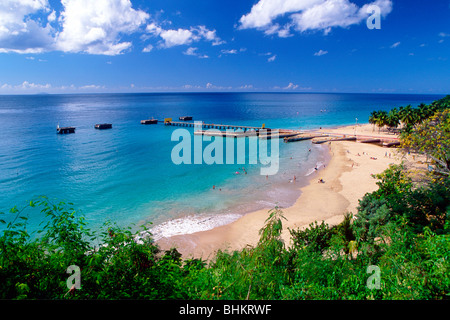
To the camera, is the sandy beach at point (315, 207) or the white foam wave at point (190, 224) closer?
the sandy beach at point (315, 207)

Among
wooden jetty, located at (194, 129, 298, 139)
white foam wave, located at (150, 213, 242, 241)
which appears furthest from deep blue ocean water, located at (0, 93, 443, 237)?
wooden jetty, located at (194, 129, 298, 139)

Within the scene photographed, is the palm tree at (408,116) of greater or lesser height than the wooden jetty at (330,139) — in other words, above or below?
above

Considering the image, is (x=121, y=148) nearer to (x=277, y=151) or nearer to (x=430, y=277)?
(x=277, y=151)

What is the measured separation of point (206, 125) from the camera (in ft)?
354

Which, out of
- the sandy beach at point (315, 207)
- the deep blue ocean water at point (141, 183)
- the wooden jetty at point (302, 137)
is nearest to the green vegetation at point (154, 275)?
the sandy beach at point (315, 207)

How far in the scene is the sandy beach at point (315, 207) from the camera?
25.5 metres

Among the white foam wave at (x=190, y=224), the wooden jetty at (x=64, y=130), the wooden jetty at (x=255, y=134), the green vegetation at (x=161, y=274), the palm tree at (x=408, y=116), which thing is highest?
the palm tree at (x=408, y=116)

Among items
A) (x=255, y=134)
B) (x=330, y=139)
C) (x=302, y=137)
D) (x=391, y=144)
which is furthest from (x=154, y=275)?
(x=255, y=134)

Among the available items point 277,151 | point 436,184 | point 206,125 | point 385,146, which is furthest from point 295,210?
point 206,125

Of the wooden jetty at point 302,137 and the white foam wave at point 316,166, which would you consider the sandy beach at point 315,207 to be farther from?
the wooden jetty at point 302,137

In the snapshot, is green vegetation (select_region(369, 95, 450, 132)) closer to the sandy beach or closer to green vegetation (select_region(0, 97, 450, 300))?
the sandy beach

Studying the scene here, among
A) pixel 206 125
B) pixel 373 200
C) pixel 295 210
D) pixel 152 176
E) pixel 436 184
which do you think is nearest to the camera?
pixel 436 184

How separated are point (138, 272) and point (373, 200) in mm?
18627

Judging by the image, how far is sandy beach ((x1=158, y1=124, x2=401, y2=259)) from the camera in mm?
25469
